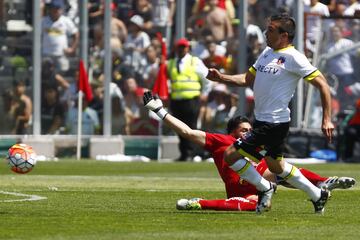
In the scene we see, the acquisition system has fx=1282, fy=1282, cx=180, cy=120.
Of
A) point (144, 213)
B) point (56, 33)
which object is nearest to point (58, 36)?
point (56, 33)

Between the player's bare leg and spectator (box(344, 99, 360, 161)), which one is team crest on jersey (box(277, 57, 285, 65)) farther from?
spectator (box(344, 99, 360, 161))

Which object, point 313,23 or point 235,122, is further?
point 313,23

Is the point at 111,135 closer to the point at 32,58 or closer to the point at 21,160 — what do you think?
the point at 32,58

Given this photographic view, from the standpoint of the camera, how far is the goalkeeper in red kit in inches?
503

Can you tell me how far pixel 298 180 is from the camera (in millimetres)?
12438

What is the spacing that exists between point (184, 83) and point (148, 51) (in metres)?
2.44

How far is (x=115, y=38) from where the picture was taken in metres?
29.5

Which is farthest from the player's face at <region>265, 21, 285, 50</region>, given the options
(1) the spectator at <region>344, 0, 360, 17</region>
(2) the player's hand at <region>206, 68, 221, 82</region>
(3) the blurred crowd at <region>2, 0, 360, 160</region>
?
(1) the spectator at <region>344, 0, 360, 17</region>

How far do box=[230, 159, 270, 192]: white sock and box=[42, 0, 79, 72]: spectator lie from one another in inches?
666

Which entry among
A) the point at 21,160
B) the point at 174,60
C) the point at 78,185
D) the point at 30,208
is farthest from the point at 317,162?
the point at 30,208

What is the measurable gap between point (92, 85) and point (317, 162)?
19.2 feet

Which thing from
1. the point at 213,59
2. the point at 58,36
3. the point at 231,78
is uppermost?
the point at 231,78

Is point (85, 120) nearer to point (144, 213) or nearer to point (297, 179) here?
point (144, 213)

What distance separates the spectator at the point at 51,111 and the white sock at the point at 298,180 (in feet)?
55.3
